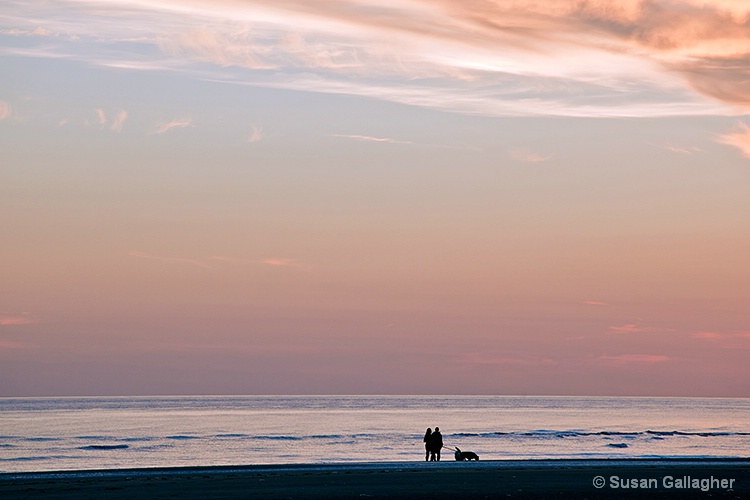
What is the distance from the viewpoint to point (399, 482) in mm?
29297

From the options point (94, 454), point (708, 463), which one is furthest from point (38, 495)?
point (94, 454)

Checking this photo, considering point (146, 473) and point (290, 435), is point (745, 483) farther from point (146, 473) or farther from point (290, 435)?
point (290, 435)

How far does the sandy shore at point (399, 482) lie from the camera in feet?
86.8

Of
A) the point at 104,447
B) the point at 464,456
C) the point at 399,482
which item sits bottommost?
the point at 399,482

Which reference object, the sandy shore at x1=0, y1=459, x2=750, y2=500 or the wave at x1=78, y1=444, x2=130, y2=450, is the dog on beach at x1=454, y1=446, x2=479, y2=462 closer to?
the sandy shore at x1=0, y1=459, x2=750, y2=500

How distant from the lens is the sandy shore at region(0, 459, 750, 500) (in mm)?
26453

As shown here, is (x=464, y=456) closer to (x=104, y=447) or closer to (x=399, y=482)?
(x=399, y=482)

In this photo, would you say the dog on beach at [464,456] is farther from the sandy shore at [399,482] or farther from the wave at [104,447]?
the wave at [104,447]

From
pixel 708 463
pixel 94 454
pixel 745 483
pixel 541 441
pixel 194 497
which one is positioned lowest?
pixel 194 497

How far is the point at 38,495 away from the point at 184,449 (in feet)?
134

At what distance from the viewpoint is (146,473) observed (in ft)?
109

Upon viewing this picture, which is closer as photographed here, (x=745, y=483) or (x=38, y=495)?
(x=38, y=495)

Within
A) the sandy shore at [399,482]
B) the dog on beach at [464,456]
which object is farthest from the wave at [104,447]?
the sandy shore at [399,482]

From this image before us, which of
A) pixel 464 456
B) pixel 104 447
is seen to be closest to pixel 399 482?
pixel 464 456
